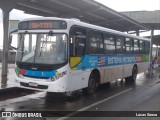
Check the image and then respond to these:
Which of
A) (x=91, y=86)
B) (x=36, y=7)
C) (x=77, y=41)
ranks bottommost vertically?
(x=91, y=86)

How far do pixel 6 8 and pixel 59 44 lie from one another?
6.74 metres

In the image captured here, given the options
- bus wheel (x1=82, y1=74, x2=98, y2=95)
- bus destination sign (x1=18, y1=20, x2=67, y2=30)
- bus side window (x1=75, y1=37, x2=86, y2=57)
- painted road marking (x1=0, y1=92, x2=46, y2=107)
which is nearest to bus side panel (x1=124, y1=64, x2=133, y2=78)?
bus wheel (x1=82, y1=74, x2=98, y2=95)

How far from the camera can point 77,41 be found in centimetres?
1104

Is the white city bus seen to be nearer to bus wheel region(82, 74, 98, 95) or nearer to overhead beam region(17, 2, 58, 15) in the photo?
bus wheel region(82, 74, 98, 95)

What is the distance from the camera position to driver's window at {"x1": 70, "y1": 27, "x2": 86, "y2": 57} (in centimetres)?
1057

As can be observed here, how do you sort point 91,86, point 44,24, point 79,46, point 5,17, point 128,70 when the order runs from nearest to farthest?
point 44,24
point 79,46
point 91,86
point 5,17
point 128,70

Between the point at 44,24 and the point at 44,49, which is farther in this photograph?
the point at 44,24

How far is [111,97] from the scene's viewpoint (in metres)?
12.3

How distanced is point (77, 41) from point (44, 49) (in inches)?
52.9

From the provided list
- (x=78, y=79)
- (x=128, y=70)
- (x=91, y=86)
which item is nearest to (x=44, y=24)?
(x=78, y=79)

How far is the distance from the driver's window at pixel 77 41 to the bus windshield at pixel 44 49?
363 millimetres

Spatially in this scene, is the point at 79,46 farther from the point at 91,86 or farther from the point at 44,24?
the point at 91,86

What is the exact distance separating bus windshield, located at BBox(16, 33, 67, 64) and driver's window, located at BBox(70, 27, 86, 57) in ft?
1.19

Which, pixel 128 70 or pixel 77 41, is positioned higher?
pixel 77 41
